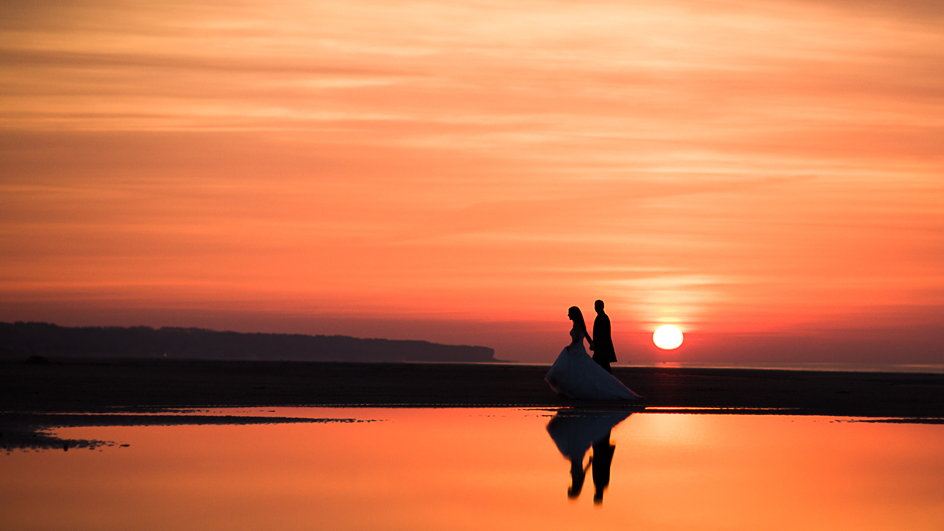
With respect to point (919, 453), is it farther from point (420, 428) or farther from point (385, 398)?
point (385, 398)

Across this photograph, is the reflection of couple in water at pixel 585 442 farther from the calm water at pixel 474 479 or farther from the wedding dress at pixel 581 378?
the wedding dress at pixel 581 378

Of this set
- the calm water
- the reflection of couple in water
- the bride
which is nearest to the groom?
the bride

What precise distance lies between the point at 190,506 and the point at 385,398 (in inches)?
577

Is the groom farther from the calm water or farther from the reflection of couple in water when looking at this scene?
the calm water

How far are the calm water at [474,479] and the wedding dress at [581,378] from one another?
6.41 m

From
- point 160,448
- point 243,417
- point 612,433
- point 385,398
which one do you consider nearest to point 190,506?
point 160,448

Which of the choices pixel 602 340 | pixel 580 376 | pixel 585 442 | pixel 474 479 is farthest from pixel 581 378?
pixel 474 479

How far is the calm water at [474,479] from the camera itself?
7.18m

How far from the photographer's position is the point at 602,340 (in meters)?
22.7

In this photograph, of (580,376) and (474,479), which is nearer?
(474,479)

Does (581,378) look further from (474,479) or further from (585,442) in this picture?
(474,479)

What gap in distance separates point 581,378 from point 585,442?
9057 mm

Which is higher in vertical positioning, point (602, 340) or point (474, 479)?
point (602, 340)

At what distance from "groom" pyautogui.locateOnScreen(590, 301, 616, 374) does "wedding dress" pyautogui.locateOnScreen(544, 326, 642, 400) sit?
0.84 m
